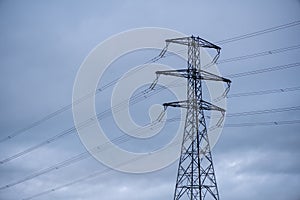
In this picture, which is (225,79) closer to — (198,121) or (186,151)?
(198,121)

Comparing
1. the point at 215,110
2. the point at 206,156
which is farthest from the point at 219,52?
the point at 206,156

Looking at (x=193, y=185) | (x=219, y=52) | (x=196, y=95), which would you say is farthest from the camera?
(x=219, y=52)

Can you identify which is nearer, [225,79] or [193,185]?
[193,185]

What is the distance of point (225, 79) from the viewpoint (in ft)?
113

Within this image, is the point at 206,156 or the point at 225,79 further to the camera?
the point at 225,79

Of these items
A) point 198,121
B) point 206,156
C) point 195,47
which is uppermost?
point 195,47

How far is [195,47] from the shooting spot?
34.7m

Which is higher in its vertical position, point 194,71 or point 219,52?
point 219,52

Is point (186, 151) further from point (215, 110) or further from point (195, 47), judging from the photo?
point (195, 47)

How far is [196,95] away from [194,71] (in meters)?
1.79

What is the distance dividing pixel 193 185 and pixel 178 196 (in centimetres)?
135

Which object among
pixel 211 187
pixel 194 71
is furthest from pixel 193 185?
pixel 194 71

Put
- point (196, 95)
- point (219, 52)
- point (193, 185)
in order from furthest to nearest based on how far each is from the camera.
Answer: point (219, 52) → point (196, 95) → point (193, 185)

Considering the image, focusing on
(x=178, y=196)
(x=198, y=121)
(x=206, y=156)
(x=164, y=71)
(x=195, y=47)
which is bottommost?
(x=178, y=196)
